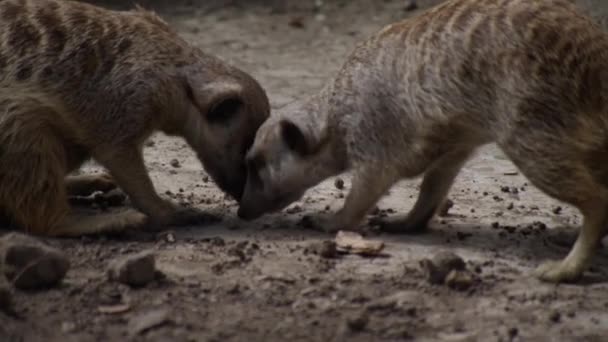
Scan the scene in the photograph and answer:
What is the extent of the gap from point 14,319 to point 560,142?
6.95 feet

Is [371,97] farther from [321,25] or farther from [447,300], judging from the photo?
[321,25]

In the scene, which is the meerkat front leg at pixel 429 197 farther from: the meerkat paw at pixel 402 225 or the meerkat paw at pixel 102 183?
the meerkat paw at pixel 102 183

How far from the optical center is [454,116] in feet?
14.9

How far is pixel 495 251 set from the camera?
455cm

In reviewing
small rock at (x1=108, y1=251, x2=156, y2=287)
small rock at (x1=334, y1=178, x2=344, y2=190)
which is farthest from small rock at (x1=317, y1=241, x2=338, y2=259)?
small rock at (x1=334, y1=178, x2=344, y2=190)

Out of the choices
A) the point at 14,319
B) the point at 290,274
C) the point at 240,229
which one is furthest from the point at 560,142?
the point at 14,319

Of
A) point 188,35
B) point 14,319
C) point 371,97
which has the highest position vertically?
point 371,97

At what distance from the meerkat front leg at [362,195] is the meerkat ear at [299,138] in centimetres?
31

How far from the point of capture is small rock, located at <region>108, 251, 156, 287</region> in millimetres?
3814

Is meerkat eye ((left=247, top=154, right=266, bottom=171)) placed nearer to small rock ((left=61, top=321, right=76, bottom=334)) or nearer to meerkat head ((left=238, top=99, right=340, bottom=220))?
meerkat head ((left=238, top=99, right=340, bottom=220))

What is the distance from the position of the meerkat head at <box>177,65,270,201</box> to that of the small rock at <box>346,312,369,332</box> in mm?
1742

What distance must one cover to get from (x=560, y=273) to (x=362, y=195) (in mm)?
1064

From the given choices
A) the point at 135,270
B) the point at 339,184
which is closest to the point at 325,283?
the point at 135,270

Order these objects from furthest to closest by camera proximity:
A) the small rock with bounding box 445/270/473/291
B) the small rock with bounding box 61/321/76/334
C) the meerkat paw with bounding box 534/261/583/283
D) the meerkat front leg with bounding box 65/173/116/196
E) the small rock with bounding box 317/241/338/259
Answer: the meerkat front leg with bounding box 65/173/116/196 → the small rock with bounding box 317/241/338/259 → the meerkat paw with bounding box 534/261/583/283 → the small rock with bounding box 445/270/473/291 → the small rock with bounding box 61/321/76/334
